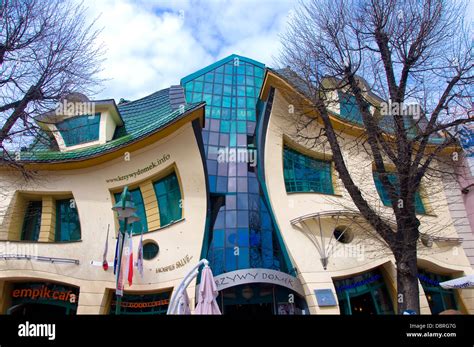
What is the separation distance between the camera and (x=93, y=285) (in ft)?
42.9

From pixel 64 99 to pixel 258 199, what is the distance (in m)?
8.48

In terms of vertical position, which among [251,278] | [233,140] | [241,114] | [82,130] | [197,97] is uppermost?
[197,97]

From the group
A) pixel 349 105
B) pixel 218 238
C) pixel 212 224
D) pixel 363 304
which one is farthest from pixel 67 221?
pixel 363 304

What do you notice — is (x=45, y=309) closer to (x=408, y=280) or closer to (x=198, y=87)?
(x=198, y=87)

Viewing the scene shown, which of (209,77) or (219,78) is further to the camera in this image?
(209,77)

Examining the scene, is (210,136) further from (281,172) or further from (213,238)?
(213,238)

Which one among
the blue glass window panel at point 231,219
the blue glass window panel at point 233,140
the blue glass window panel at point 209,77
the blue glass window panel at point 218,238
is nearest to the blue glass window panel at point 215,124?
the blue glass window panel at point 233,140

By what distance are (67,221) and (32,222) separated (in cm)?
144

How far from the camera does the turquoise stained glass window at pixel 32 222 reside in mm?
14688

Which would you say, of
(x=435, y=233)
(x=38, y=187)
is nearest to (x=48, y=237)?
(x=38, y=187)

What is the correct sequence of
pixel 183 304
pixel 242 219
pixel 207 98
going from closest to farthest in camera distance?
pixel 183 304, pixel 242 219, pixel 207 98

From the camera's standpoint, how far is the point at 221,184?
1535cm

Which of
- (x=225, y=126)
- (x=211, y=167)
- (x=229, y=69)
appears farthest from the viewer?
(x=229, y=69)

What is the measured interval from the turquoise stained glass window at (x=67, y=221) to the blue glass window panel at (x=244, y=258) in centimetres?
638
